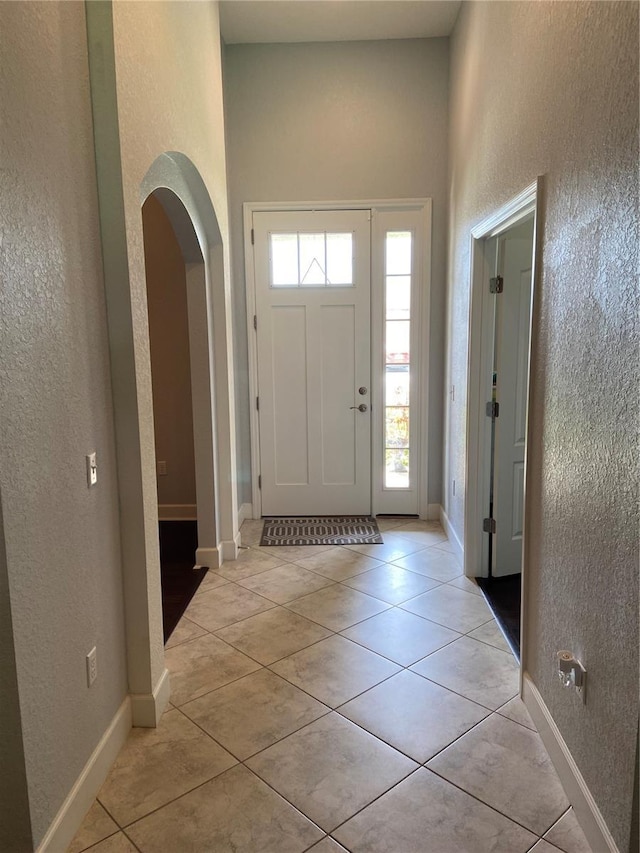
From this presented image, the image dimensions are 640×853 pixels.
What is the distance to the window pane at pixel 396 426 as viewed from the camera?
15.7 feet

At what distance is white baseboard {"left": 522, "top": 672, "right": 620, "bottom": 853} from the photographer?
167 cm

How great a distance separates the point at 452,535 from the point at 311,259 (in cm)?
233

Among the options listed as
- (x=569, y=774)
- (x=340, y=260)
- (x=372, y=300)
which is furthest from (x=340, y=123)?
(x=569, y=774)

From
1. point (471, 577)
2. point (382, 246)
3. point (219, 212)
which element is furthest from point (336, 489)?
point (219, 212)

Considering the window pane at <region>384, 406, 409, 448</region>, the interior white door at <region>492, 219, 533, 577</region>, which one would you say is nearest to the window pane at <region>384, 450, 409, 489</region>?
the window pane at <region>384, 406, 409, 448</region>

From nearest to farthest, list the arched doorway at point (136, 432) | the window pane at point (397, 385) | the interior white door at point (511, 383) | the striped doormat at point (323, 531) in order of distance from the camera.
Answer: the arched doorway at point (136, 432)
the interior white door at point (511, 383)
the striped doormat at point (323, 531)
the window pane at point (397, 385)

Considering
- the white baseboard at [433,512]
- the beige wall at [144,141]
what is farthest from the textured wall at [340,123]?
the white baseboard at [433,512]

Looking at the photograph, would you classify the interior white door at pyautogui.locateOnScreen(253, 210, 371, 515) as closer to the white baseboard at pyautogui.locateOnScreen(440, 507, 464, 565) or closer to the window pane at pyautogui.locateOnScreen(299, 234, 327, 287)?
the window pane at pyautogui.locateOnScreen(299, 234, 327, 287)

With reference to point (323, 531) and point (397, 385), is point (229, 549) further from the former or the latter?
point (397, 385)

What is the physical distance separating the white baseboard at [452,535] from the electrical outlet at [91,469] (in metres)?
2.57

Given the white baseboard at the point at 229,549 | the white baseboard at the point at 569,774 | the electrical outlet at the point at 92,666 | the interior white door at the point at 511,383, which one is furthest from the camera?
the white baseboard at the point at 229,549

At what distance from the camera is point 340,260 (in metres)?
4.61

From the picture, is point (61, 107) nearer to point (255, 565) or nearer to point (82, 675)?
point (82, 675)

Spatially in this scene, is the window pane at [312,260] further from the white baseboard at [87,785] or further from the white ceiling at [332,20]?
the white baseboard at [87,785]
